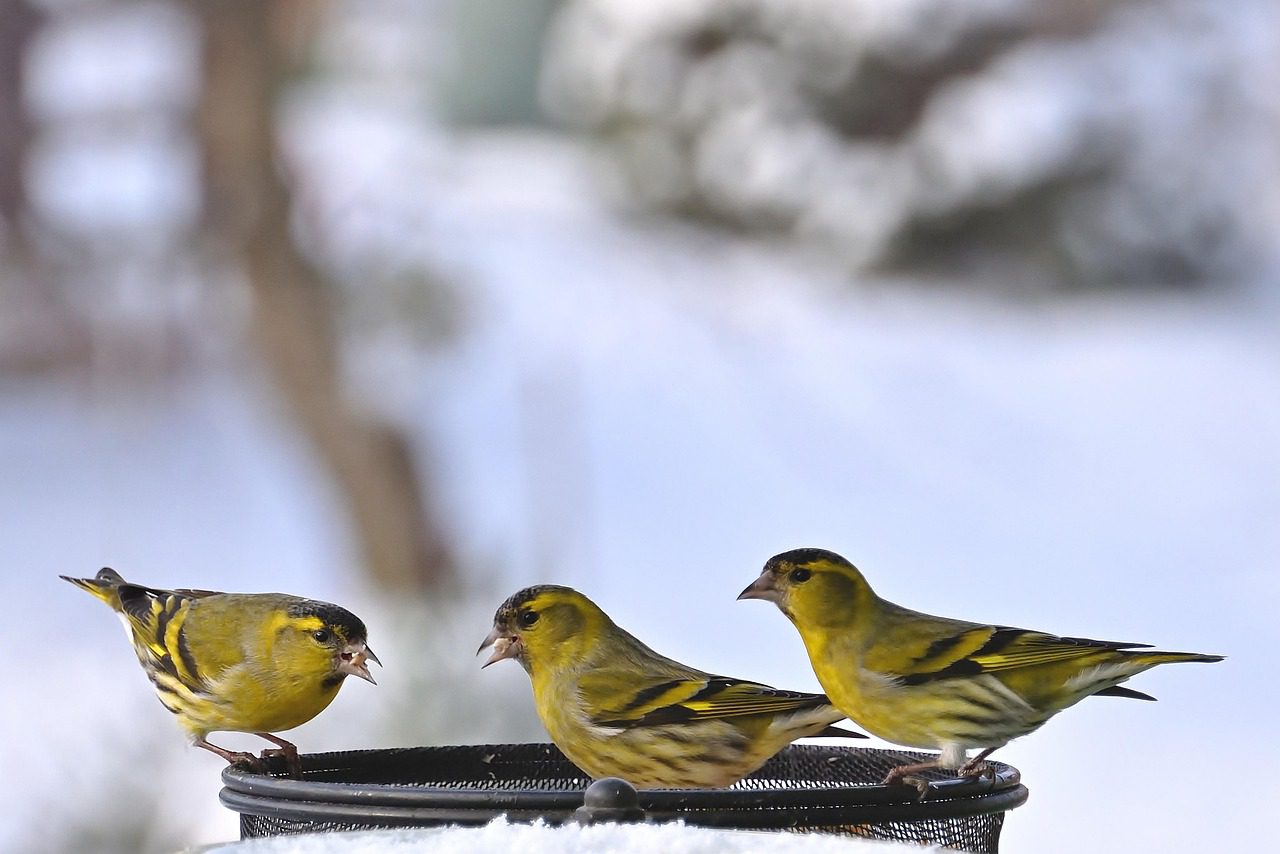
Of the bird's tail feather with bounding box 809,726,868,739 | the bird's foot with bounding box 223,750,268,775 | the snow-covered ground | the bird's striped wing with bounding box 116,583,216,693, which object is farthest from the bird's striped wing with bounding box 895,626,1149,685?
the snow-covered ground

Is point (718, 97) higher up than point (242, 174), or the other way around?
point (718, 97)

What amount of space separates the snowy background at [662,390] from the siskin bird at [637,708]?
3.40 metres

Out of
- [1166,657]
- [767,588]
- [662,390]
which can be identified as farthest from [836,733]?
[662,390]

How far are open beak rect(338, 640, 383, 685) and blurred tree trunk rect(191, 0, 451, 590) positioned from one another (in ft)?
15.1

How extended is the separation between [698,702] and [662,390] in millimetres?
7261

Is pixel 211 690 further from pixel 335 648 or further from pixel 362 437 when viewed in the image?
pixel 362 437

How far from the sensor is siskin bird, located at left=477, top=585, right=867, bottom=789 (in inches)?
106

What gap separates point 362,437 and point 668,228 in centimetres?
201

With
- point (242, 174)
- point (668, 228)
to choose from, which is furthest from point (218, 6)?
point (668, 228)

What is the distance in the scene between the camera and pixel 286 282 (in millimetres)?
7387

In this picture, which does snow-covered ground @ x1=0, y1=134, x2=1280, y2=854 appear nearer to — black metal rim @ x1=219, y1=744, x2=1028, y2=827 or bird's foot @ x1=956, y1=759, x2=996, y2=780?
bird's foot @ x1=956, y1=759, x2=996, y2=780

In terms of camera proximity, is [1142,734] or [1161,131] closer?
[1142,734]

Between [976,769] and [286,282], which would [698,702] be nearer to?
[976,769]

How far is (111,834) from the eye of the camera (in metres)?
5.18
